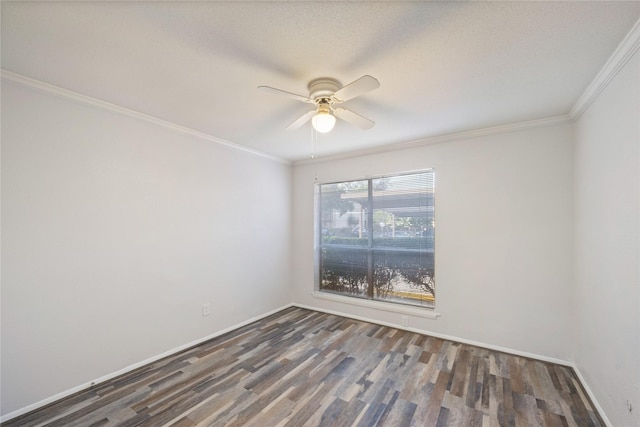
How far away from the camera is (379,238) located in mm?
3943

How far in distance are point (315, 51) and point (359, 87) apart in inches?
13.6

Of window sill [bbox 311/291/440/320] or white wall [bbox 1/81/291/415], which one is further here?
window sill [bbox 311/291/440/320]

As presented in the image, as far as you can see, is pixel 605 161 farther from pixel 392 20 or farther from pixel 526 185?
pixel 392 20

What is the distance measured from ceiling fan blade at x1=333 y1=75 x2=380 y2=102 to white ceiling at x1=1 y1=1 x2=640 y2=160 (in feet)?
0.58

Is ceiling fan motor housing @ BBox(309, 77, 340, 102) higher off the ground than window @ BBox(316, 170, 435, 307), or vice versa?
ceiling fan motor housing @ BBox(309, 77, 340, 102)

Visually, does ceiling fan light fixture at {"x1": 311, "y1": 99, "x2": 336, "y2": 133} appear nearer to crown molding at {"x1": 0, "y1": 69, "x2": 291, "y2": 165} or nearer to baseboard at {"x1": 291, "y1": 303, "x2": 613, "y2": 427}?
crown molding at {"x1": 0, "y1": 69, "x2": 291, "y2": 165}

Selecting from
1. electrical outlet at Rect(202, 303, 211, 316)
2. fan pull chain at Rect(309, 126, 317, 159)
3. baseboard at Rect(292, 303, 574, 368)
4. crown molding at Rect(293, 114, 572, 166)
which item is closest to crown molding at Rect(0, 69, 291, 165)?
fan pull chain at Rect(309, 126, 317, 159)

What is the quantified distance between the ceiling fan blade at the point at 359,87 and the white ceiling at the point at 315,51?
0.58 ft

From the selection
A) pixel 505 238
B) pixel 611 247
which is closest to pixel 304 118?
pixel 611 247

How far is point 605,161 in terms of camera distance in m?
1.99

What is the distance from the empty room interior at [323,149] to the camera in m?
1.56

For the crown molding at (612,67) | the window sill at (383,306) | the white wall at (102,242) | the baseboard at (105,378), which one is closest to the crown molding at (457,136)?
the crown molding at (612,67)

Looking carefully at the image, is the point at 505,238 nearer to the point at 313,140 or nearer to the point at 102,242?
the point at 313,140

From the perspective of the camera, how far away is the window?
355cm
